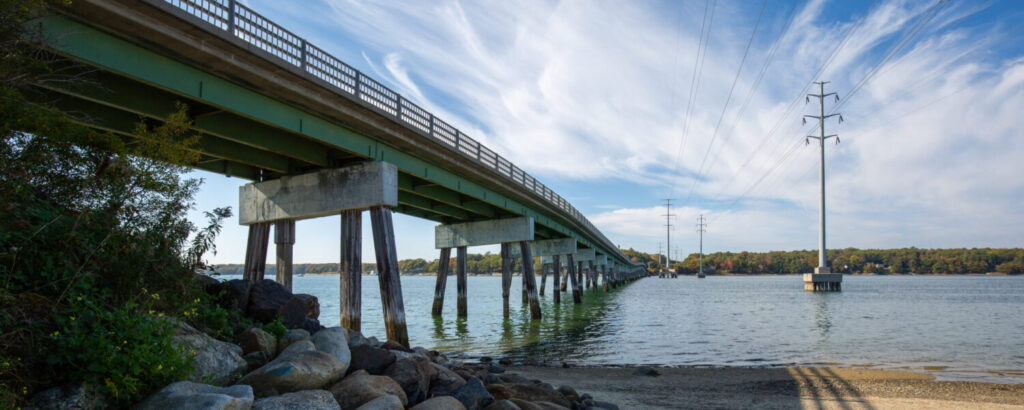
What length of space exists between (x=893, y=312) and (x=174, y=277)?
4349 cm

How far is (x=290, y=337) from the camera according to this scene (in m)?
9.02

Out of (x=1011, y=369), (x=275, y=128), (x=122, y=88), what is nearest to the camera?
(x=122, y=88)

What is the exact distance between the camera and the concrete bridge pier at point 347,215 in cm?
1975

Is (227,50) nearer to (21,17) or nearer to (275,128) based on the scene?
(275,128)

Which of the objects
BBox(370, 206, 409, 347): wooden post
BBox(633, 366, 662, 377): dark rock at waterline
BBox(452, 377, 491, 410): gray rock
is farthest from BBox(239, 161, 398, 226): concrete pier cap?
A: BBox(452, 377, 491, 410): gray rock

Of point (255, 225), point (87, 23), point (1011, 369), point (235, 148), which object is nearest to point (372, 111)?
point (235, 148)

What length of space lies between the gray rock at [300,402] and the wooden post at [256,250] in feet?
52.7

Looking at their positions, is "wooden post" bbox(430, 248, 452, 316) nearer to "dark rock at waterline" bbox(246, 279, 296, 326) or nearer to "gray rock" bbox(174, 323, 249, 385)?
"dark rock at waterline" bbox(246, 279, 296, 326)

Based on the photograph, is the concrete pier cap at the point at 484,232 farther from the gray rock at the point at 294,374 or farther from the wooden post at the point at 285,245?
the gray rock at the point at 294,374

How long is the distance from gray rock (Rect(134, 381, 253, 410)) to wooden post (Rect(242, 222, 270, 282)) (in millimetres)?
16298

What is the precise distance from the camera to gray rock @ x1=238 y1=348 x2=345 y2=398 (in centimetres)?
694

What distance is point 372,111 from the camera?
19406 mm

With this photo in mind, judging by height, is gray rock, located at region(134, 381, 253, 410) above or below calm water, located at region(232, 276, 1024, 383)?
above

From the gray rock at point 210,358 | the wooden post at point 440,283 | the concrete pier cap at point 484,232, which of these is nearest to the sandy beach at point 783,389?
the gray rock at point 210,358
